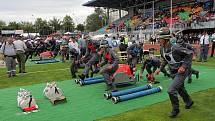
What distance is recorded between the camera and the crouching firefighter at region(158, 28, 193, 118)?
6.72 metres

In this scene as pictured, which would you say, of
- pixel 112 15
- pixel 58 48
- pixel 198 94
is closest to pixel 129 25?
pixel 112 15

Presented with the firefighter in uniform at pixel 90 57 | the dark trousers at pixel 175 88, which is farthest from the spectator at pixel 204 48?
the dark trousers at pixel 175 88

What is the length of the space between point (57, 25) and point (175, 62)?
86474 mm

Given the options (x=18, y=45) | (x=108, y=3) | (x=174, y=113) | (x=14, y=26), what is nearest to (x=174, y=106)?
(x=174, y=113)

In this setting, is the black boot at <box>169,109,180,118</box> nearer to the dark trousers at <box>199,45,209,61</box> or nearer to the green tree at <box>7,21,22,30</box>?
the dark trousers at <box>199,45,209,61</box>

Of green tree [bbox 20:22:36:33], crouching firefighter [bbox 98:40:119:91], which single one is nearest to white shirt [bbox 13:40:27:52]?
crouching firefighter [bbox 98:40:119:91]

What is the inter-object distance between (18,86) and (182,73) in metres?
6.89

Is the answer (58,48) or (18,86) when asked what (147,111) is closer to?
(18,86)

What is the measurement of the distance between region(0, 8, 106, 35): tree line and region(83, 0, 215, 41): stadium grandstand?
970 inches

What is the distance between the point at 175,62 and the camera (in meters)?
6.91

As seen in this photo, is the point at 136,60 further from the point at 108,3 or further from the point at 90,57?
the point at 108,3

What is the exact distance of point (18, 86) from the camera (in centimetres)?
1149

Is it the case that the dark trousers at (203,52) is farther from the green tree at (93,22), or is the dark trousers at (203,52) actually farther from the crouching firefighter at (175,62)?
the green tree at (93,22)

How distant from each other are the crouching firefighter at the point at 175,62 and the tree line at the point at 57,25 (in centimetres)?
7988
